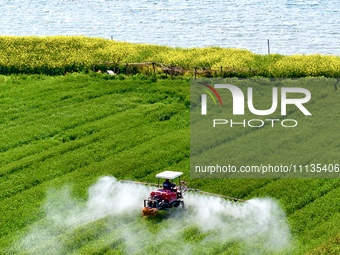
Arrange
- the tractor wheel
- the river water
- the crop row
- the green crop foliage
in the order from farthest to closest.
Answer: the river water → the crop row → the tractor wheel → the green crop foliage

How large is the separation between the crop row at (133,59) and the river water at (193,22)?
33.5 ft

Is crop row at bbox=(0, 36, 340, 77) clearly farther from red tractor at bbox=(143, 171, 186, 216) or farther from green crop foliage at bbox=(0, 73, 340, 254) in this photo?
red tractor at bbox=(143, 171, 186, 216)

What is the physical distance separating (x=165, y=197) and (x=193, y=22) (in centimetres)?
5436

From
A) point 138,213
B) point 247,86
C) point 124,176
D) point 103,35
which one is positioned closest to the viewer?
point 138,213

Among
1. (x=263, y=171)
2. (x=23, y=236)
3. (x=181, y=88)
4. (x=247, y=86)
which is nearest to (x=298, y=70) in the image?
(x=247, y=86)

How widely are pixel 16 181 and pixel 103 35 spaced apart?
43.7 meters

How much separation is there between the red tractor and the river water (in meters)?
37.7

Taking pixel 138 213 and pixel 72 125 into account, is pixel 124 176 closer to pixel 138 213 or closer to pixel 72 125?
pixel 138 213

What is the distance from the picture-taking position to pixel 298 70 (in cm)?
6212

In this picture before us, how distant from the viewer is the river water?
8225cm
